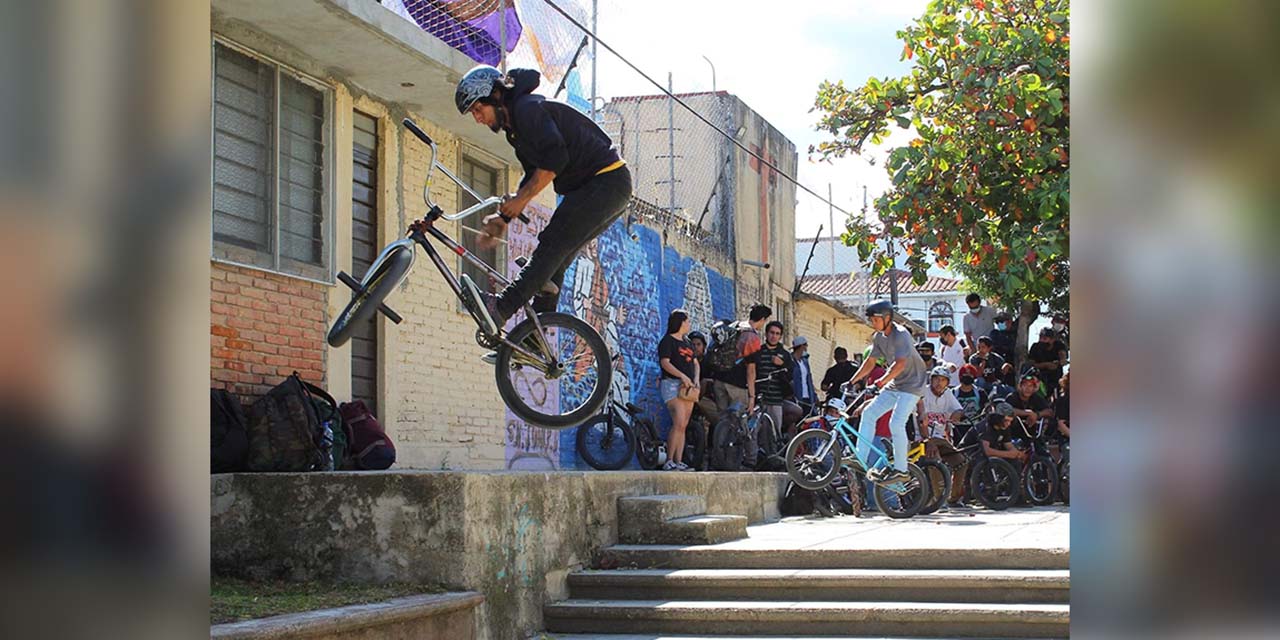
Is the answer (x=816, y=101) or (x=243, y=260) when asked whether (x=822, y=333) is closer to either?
(x=816, y=101)

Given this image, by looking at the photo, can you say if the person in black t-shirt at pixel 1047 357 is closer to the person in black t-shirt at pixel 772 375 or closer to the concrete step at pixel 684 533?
the person in black t-shirt at pixel 772 375

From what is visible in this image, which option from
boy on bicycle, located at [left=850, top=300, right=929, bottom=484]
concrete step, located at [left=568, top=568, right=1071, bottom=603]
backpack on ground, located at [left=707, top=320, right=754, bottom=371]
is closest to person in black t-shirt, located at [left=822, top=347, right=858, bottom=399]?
backpack on ground, located at [left=707, top=320, right=754, bottom=371]

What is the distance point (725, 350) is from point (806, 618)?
6.90 m

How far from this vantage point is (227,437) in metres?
8.54

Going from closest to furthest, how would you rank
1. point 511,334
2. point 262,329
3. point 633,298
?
point 511,334, point 262,329, point 633,298

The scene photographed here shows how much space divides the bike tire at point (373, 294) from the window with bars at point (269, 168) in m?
3.00

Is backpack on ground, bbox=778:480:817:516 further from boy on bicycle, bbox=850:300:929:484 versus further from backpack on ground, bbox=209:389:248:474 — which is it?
backpack on ground, bbox=209:389:248:474

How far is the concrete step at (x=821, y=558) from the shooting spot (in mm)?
8117

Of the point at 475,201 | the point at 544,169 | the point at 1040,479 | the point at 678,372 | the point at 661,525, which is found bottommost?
the point at 1040,479

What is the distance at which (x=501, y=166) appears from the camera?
13.7 meters

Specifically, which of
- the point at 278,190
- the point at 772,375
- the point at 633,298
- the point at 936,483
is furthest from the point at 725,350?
the point at 278,190

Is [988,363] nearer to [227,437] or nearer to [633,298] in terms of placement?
[633,298]

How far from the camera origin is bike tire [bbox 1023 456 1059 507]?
1386 cm
